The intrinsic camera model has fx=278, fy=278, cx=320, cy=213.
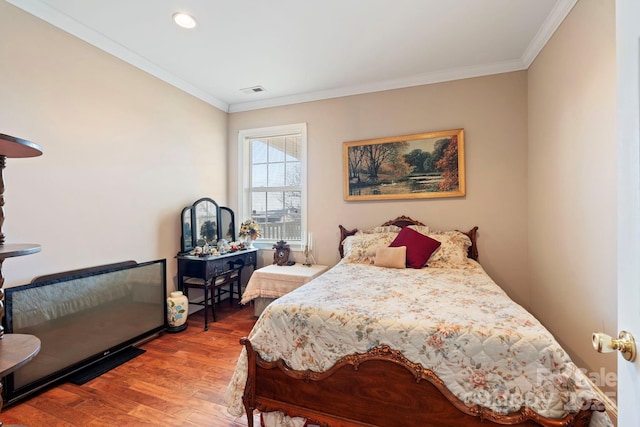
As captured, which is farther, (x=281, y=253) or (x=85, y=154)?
(x=281, y=253)

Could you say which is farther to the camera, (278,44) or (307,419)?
(278,44)

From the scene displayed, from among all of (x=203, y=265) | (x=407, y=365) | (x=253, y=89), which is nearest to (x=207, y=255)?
(x=203, y=265)

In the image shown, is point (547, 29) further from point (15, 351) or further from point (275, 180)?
point (15, 351)

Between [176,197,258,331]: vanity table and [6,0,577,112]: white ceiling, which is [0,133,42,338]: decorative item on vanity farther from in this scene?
[176,197,258,331]: vanity table

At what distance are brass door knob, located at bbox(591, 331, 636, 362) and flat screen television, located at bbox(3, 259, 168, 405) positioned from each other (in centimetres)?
290

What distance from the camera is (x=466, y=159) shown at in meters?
3.08

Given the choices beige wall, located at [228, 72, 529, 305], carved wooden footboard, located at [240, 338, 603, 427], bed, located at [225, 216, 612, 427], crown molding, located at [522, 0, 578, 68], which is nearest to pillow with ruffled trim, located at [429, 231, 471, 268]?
beige wall, located at [228, 72, 529, 305]

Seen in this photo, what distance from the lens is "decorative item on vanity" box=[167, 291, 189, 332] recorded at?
2.94 m

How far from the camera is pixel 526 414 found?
1147 millimetres

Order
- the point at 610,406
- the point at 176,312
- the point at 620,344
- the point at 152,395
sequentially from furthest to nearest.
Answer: the point at 176,312
the point at 152,395
the point at 610,406
the point at 620,344

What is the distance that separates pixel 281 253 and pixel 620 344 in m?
3.18

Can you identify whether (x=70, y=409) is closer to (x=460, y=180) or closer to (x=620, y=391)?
(x=620, y=391)

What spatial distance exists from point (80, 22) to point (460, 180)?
377cm

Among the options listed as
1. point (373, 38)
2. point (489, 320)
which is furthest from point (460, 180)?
point (489, 320)
